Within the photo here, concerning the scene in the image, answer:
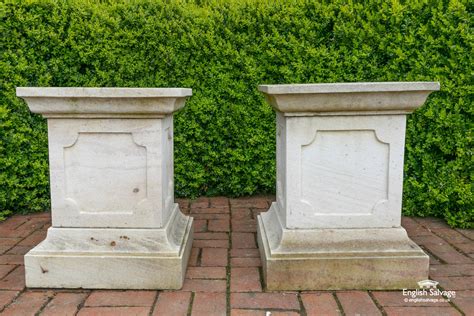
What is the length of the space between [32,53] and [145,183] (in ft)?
7.00

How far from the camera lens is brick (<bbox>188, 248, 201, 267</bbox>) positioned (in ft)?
10.2

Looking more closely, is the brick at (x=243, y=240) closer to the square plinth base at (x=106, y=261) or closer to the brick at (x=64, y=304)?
the square plinth base at (x=106, y=261)

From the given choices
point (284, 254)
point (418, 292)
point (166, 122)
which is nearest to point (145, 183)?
point (166, 122)

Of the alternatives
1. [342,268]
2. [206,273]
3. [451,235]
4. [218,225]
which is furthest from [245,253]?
[451,235]

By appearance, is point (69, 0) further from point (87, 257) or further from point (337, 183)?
point (337, 183)

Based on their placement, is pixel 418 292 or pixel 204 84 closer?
pixel 418 292

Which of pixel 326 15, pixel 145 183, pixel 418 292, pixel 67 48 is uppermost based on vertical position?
pixel 326 15

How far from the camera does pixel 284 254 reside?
2697 mm

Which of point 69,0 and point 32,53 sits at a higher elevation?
point 69,0

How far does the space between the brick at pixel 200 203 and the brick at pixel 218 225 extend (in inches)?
17.0

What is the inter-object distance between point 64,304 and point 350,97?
6.30 ft

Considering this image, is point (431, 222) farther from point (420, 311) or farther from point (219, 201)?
point (219, 201)

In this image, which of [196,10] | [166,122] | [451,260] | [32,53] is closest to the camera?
[166,122]

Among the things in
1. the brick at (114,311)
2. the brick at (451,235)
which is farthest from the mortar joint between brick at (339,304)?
the brick at (451,235)
